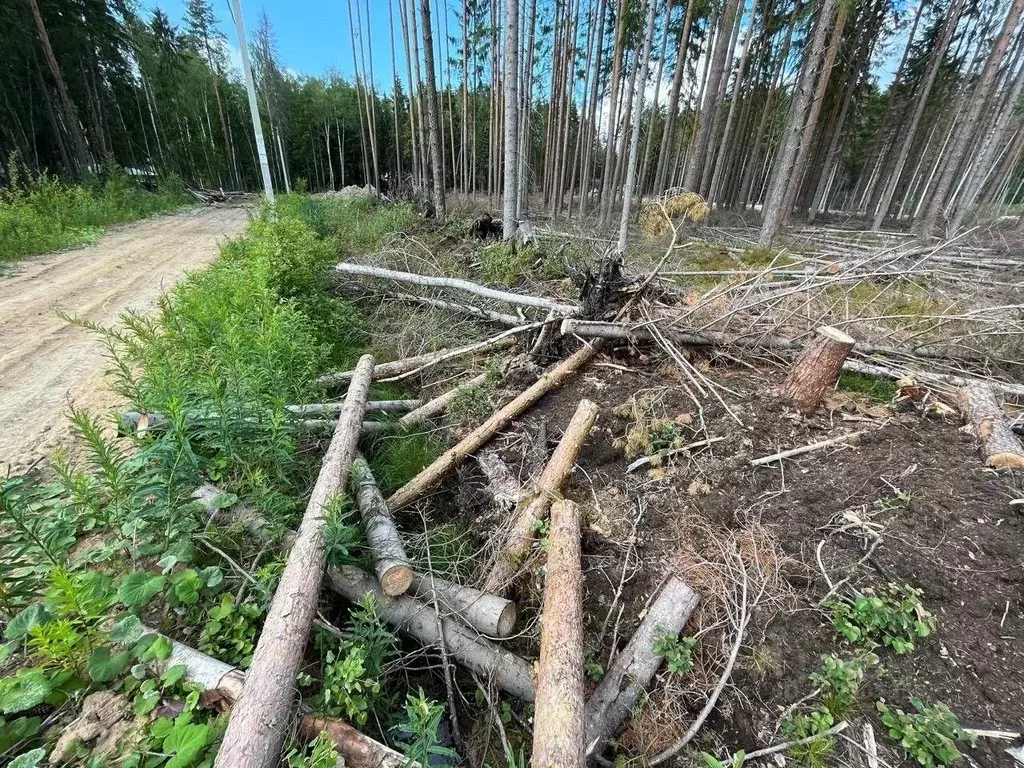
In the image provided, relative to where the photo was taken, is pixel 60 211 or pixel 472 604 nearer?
pixel 472 604

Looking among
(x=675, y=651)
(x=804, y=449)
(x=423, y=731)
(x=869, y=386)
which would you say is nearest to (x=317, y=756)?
(x=423, y=731)

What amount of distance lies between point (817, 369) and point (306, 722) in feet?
13.0

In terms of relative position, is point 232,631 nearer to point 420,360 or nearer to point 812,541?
point 812,541

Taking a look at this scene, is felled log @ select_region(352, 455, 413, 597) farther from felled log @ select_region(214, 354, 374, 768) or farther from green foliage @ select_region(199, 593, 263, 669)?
green foliage @ select_region(199, 593, 263, 669)

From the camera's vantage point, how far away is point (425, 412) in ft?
13.4

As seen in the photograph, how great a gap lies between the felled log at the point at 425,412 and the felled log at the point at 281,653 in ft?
3.28

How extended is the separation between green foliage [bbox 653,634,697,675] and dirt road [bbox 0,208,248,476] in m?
4.17

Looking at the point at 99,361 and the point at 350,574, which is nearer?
the point at 350,574

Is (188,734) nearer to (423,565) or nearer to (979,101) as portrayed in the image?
(423,565)

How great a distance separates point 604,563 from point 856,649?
1.21 m

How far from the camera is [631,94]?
34.2 feet

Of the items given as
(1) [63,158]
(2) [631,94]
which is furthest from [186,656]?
(1) [63,158]

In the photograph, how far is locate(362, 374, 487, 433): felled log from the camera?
3.79m

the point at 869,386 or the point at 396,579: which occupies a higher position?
the point at 869,386
